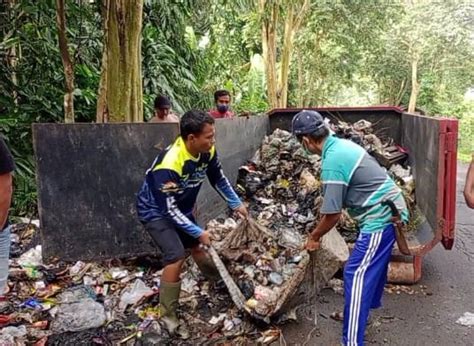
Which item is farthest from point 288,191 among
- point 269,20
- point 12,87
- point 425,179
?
point 269,20

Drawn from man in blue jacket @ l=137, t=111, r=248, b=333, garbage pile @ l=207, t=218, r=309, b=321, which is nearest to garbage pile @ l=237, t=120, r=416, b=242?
garbage pile @ l=207, t=218, r=309, b=321

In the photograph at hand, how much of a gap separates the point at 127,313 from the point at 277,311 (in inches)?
43.1

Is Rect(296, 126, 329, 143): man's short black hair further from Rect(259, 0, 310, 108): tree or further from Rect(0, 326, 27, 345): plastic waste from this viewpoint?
Rect(259, 0, 310, 108): tree

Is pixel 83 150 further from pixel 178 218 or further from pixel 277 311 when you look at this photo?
pixel 277 311

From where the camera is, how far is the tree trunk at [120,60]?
4.89m

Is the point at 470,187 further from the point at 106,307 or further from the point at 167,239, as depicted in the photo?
the point at 106,307

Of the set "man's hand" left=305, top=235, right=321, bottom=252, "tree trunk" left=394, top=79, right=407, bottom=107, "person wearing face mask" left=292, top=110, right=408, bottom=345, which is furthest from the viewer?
"tree trunk" left=394, top=79, right=407, bottom=107

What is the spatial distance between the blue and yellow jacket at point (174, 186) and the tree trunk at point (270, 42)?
33.0ft

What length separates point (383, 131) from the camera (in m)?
6.82

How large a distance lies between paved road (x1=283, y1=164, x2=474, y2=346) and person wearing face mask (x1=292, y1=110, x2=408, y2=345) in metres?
0.48

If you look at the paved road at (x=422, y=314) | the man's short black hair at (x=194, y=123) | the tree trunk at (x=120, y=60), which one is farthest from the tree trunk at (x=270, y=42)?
the man's short black hair at (x=194, y=123)

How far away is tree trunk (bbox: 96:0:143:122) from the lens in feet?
16.0

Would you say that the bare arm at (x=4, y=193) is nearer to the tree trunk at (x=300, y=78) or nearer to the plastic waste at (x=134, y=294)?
the plastic waste at (x=134, y=294)

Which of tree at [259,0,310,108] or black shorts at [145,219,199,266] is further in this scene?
tree at [259,0,310,108]
